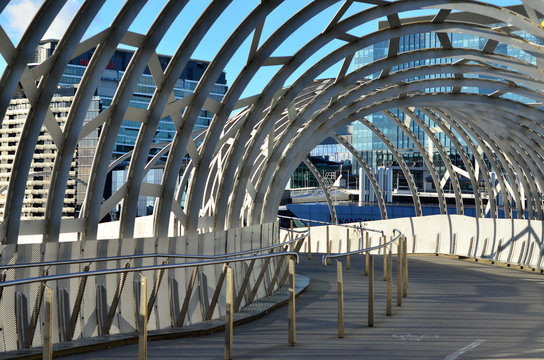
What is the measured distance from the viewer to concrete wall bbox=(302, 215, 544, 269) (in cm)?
2402

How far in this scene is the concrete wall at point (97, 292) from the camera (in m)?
8.86

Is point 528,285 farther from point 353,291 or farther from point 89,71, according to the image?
point 89,71

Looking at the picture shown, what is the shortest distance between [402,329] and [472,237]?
54.2 feet

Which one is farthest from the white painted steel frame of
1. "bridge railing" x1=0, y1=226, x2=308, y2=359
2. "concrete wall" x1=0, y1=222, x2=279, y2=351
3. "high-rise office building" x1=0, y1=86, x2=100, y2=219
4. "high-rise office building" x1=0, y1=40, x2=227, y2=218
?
"high-rise office building" x1=0, y1=86, x2=100, y2=219

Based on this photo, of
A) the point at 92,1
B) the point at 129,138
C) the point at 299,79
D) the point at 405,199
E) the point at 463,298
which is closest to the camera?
the point at 92,1

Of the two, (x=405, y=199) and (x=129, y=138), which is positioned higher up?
(x=129, y=138)

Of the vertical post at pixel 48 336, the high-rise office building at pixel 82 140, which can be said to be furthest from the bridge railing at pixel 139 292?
the high-rise office building at pixel 82 140

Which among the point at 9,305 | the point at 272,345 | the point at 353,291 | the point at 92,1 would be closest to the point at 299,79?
the point at 353,291

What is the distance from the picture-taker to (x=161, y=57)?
122875mm

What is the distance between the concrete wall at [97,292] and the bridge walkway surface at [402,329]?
852 mm

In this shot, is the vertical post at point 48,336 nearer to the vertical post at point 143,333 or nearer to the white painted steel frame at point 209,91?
the vertical post at point 143,333

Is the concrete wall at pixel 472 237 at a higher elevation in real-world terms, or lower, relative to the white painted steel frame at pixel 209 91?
lower

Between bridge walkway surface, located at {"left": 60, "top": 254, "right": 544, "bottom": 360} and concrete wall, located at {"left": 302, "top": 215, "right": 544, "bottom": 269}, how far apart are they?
572 centimetres

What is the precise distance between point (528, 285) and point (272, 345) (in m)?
A: 11.4
